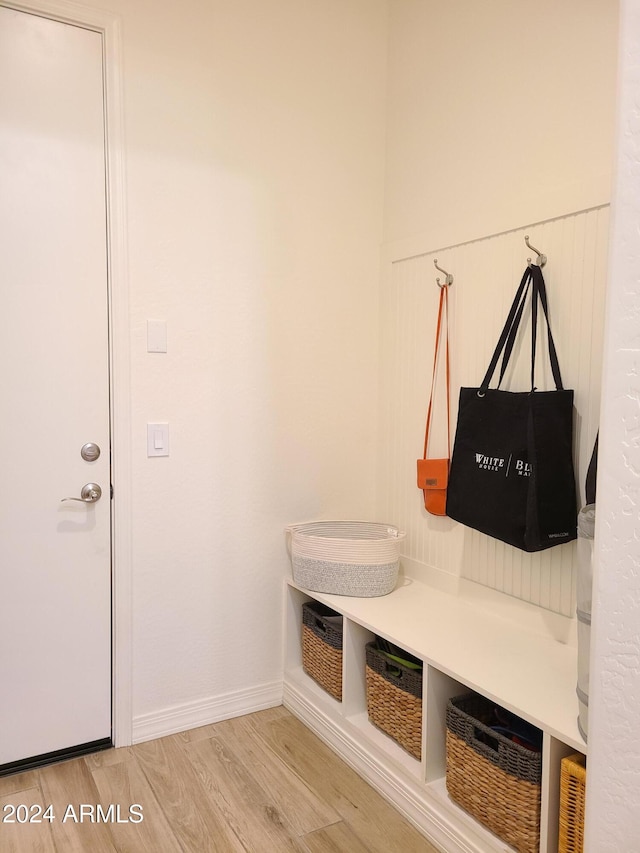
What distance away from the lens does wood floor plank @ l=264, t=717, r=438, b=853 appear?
180cm

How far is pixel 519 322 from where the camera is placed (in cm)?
204

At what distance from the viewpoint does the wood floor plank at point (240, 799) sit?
1.79 metres

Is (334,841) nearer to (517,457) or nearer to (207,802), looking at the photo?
(207,802)

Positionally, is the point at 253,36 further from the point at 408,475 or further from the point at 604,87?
the point at 408,475

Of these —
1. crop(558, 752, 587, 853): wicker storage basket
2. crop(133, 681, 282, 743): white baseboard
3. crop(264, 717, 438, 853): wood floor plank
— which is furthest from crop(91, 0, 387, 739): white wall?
crop(558, 752, 587, 853): wicker storage basket

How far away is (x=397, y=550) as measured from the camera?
2344 mm

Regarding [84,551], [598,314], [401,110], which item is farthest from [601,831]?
[401,110]

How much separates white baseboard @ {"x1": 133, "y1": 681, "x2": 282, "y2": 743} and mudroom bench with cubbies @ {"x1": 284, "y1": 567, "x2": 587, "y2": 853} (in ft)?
0.29

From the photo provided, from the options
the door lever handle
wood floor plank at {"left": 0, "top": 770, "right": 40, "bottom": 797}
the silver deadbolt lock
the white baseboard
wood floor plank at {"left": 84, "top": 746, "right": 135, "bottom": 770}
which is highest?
the silver deadbolt lock

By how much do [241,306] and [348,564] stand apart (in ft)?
3.32

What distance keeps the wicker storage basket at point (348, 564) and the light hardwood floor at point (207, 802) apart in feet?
1.81

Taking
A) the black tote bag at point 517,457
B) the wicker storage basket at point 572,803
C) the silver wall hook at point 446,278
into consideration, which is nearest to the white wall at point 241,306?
the silver wall hook at point 446,278

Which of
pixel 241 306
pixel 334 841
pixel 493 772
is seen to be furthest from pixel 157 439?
pixel 493 772

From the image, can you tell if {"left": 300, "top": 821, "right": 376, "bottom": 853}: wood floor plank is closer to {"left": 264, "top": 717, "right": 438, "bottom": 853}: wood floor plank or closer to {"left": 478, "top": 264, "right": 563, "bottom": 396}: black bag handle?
{"left": 264, "top": 717, "right": 438, "bottom": 853}: wood floor plank
